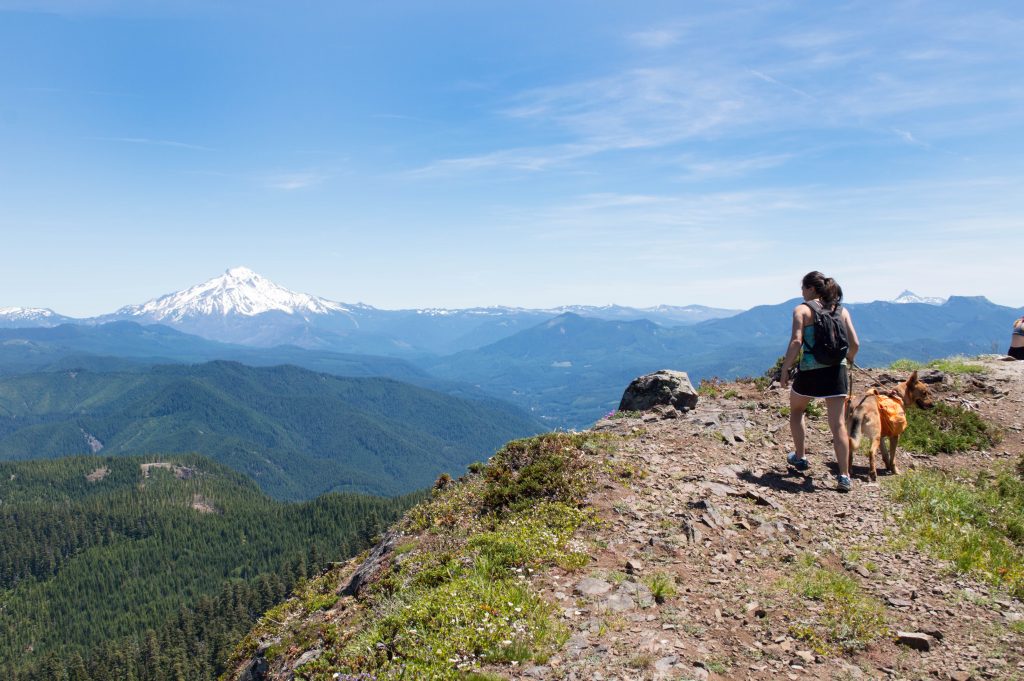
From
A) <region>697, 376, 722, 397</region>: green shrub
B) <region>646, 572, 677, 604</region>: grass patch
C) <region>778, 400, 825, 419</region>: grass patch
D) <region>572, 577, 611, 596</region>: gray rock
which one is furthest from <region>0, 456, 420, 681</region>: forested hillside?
<region>646, 572, 677, 604</region>: grass patch

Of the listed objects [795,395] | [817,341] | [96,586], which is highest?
[817,341]

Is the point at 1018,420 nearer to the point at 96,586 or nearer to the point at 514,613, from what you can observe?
the point at 514,613

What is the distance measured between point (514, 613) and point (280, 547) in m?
213

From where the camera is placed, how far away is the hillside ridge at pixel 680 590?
6.29 metres

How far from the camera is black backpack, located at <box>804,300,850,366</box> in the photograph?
35.6ft

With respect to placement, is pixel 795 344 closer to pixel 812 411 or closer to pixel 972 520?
pixel 972 520

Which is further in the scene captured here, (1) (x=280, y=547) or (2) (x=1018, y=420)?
(1) (x=280, y=547)

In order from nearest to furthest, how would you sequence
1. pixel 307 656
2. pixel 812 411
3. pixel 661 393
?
pixel 307 656 < pixel 812 411 < pixel 661 393

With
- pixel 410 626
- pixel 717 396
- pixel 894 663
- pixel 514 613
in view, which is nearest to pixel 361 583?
A: pixel 410 626

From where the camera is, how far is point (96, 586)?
7367 inches

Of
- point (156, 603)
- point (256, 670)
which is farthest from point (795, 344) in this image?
point (156, 603)

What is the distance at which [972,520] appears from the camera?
10195 mm

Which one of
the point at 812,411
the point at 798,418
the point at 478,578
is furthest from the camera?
the point at 812,411

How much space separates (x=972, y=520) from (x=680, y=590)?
665 cm
